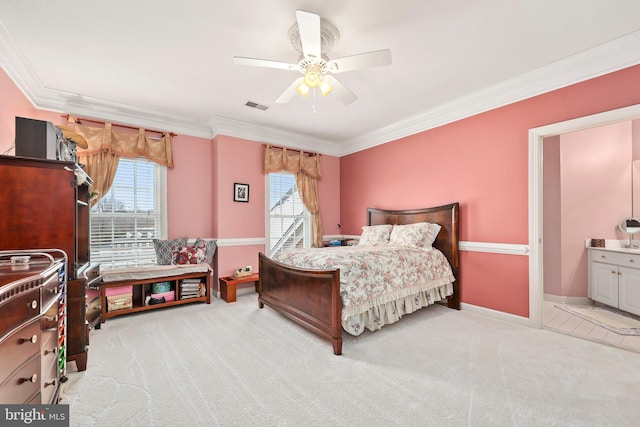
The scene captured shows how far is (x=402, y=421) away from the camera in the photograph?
5.34 feet

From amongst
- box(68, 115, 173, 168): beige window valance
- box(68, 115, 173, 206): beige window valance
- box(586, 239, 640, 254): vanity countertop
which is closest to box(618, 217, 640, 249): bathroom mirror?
box(586, 239, 640, 254): vanity countertop

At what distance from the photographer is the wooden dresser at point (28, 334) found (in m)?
1.12

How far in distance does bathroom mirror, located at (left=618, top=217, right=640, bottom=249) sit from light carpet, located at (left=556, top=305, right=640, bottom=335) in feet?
3.07

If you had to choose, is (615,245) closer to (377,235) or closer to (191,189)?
(377,235)

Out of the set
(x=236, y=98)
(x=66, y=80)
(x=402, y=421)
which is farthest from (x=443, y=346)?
(x=66, y=80)

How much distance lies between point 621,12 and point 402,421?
11.0 feet

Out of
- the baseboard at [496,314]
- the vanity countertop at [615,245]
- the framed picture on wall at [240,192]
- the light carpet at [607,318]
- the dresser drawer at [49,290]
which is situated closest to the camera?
the dresser drawer at [49,290]

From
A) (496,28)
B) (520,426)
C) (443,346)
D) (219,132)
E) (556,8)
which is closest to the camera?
(520,426)

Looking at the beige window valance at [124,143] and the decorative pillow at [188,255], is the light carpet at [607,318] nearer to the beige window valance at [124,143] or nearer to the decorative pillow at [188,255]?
the decorative pillow at [188,255]

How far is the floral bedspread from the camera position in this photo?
8.68 ft

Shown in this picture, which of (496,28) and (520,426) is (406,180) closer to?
(496,28)

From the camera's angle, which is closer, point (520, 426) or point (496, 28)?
point (520, 426)

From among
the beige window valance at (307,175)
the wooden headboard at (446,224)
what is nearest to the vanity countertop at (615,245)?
the wooden headboard at (446,224)

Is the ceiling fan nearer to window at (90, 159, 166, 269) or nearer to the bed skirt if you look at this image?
the bed skirt
